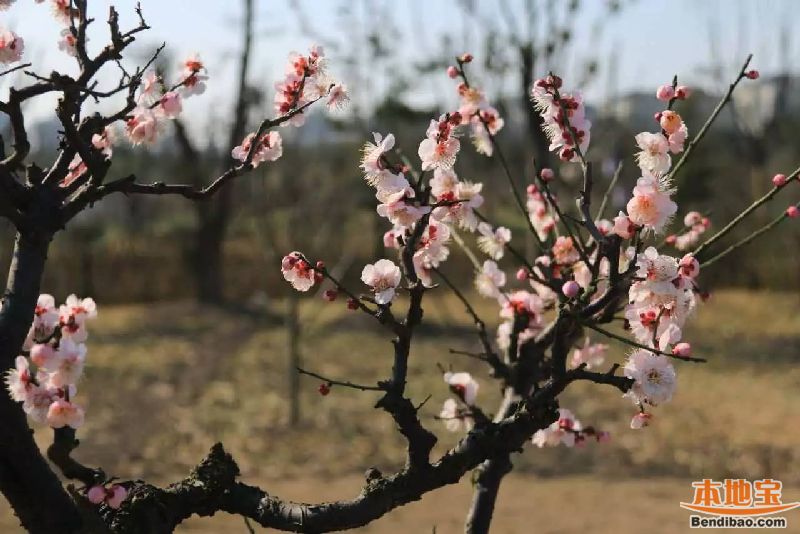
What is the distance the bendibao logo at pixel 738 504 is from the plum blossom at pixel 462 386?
3044 millimetres

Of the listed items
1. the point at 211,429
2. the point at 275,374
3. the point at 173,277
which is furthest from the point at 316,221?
the point at 211,429

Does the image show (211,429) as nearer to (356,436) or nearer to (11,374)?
(356,436)

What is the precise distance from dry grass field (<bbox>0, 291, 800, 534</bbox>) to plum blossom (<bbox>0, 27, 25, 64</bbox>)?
3.51 metres

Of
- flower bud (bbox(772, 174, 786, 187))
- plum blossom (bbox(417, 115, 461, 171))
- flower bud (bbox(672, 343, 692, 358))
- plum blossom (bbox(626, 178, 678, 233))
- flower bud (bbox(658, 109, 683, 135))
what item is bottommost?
flower bud (bbox(672, 343, 692, 358))

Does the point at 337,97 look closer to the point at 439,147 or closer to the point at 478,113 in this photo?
the point at 439,147

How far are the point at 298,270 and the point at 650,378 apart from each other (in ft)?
2.40

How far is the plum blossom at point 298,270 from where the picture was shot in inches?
69.3

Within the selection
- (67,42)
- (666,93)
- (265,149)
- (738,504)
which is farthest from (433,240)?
(738,504)

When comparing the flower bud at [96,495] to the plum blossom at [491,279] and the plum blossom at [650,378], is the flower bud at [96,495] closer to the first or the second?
the plum blossom at [650,378]

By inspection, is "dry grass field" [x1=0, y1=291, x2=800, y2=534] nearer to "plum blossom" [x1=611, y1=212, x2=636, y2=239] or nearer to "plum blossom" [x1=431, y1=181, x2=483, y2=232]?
"plum blossom" [x1=431, y1=181, x2=483, y2=232]

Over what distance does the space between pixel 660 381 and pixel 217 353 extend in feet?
29.4

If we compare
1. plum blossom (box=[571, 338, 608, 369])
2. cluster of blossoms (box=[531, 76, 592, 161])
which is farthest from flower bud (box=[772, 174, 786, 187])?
plum blossom (box=[571, 338, 608, 369])

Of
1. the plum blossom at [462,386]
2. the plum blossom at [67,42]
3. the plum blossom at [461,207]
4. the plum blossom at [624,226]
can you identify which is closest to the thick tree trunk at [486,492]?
the plum blossom at [462,386]

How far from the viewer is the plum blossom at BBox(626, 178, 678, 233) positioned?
1.59 metres
